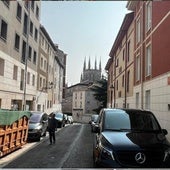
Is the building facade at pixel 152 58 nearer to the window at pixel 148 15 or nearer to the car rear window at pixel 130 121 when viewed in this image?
the window at pixel 148 15

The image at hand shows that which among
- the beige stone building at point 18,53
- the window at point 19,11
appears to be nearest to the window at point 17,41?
the beige stone building at point 18,53

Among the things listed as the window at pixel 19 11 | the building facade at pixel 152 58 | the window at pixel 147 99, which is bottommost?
the window at pixel 147 99

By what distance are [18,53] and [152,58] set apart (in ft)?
45.4

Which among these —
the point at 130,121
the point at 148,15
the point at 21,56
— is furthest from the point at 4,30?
the point at 130,121

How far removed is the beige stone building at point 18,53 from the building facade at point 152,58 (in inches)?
362

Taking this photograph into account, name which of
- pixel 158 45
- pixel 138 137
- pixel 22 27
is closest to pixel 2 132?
pixel 138 137

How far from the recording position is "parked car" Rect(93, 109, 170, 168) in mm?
7004

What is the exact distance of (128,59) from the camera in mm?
29328

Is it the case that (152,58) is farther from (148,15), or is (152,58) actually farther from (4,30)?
(4,30)

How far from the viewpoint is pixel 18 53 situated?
29.0 meters

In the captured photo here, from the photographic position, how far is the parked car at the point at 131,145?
700 cm

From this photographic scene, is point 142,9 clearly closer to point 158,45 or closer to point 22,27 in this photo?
point 158,45

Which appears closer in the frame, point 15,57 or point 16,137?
point 16,137

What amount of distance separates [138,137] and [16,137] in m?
6.80
